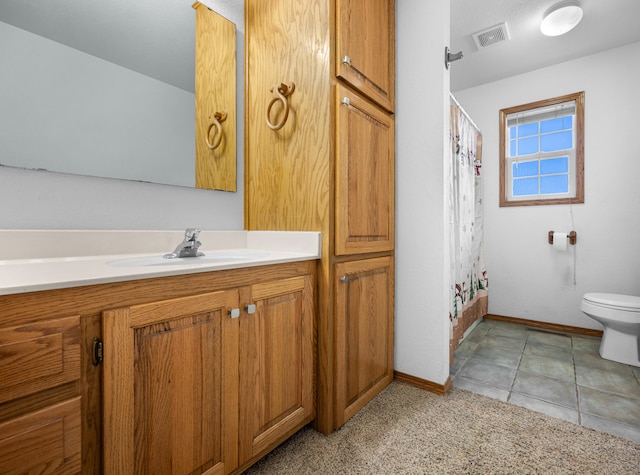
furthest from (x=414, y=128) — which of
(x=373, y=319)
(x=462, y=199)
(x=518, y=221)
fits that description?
(x=518, y=221)

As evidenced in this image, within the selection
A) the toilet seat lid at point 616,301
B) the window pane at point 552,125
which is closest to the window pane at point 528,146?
the window pane at point 552,125

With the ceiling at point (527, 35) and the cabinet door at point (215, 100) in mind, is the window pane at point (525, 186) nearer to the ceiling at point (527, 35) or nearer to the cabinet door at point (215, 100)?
the ceiling at point (527, 35)

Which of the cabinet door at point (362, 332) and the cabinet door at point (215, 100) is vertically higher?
the cabinet door at point (215, 100)

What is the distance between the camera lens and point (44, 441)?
0.65 m

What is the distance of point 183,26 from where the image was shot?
146 cm

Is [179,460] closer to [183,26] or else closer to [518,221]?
[183,26]

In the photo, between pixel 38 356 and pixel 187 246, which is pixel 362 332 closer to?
pixel 187 246

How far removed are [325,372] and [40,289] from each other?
106 centimetres

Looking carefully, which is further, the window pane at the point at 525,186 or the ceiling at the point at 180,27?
the window pane at the point at 525,186

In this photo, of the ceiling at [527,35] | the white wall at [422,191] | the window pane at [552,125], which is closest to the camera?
the white wall at [422,191]

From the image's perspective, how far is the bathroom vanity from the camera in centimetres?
63

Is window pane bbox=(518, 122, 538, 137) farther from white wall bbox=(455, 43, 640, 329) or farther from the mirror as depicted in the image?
the mirror

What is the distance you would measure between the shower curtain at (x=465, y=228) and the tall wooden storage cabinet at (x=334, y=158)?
1.87ft

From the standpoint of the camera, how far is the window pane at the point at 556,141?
294 cm
